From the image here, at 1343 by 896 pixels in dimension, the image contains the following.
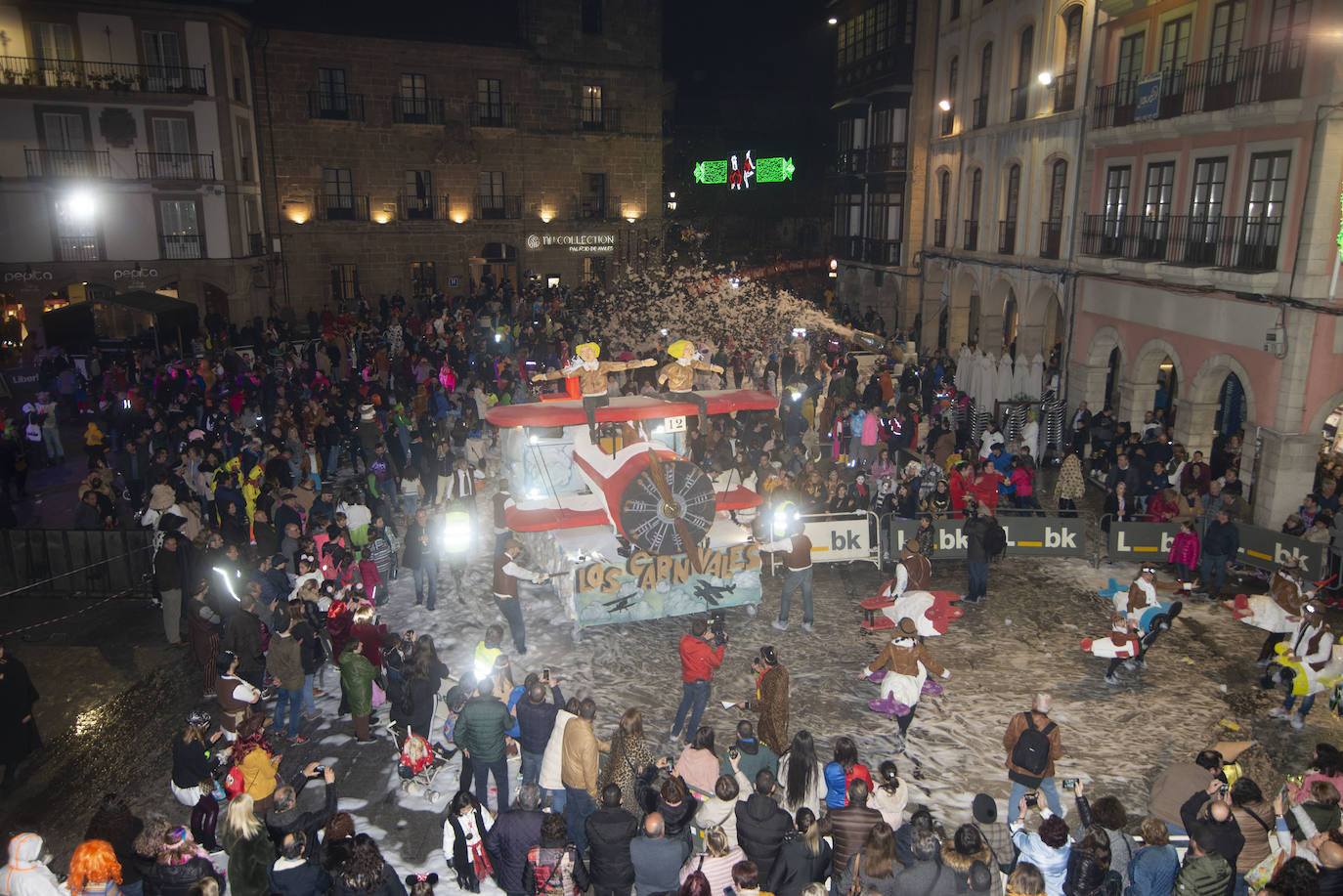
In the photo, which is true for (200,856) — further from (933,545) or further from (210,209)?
(210,209)

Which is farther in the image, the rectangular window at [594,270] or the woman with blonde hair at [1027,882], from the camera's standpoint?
the rectangular window at [594,270]

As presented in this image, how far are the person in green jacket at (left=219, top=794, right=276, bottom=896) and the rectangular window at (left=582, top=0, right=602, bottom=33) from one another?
1586 inches

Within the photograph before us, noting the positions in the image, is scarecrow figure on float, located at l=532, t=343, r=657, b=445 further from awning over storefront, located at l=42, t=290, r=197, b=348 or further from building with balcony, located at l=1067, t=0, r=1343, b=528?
awning over storefront, located at l=42, t=290, r=197, b=348

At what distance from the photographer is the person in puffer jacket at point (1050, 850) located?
6.91 metres

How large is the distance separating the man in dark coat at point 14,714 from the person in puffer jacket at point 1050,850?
984 cm

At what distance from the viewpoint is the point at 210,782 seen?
27.8 feet

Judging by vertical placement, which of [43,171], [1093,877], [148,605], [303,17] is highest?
[303,17]

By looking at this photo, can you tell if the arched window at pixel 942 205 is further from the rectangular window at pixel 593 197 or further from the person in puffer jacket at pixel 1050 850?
the person in puffer jacket at pixel 1050 850

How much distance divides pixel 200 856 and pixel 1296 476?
17505 mm

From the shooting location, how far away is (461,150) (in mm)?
39719

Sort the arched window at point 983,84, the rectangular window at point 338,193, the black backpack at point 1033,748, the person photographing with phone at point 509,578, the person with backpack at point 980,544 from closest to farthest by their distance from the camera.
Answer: the black backpack at point 1033,748 < the person photographing with phone at point 509,578 < the person with backpack at point 980,544 < the arched window at point 983,84 < the rectangular window at point 338,193

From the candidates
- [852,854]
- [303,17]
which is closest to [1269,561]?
[852,854]

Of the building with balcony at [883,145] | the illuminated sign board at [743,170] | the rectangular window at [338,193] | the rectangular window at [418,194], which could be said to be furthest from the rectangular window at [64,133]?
the illuminated sign board at [743,170]

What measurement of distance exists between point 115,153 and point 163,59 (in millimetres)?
3639
